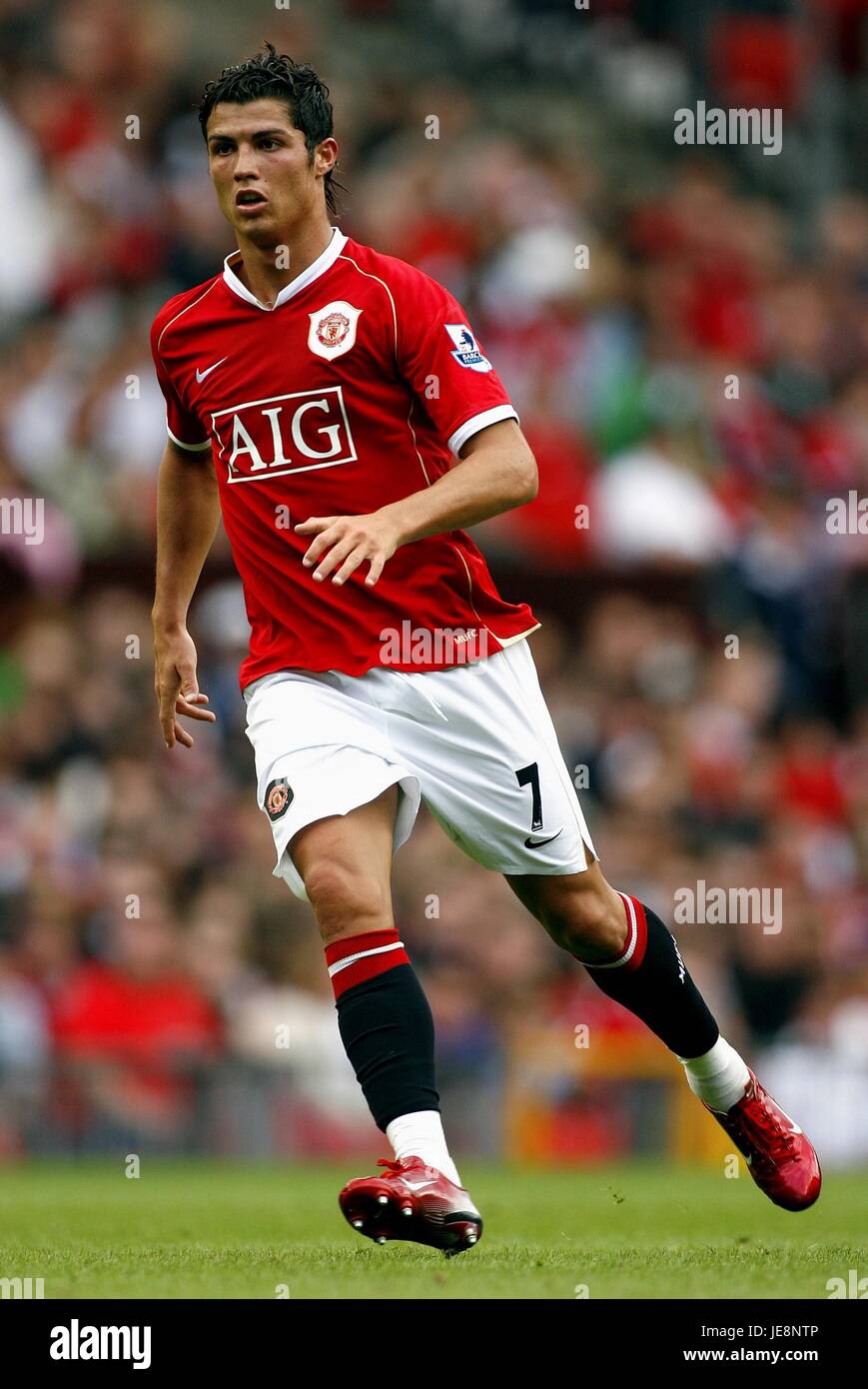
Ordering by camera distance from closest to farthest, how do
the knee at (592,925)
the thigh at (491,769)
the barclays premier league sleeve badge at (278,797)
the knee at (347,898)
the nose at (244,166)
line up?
the knee at (347,898), the barclays premier league sleeve badge at (278,797), the nose at (244,166), the thigh at (491,769), the knee at (592,925)

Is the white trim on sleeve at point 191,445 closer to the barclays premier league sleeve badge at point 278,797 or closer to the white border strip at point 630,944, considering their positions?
the barclays premier league sleeve badge at point 278,797

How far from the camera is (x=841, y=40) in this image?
17.9m

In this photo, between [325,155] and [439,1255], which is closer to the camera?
[439,1255]

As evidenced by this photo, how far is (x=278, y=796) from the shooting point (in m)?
5.69

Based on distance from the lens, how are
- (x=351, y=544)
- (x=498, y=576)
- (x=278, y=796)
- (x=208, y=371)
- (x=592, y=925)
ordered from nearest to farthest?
(x=351, y=544) → (x=278, y=796) → (x=208, y=371) → (x=592, y=925) → (x=498, y=576)

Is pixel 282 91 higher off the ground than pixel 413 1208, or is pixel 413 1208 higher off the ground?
pixel 282 91

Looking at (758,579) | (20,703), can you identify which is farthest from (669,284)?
(20,703)

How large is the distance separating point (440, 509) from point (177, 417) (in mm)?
1149

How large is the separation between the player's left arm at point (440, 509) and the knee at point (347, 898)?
2.36 feet

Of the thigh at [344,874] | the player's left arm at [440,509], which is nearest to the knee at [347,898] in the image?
the thigh at [344,874]

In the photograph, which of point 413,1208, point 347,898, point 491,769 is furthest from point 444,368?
point 413,1208

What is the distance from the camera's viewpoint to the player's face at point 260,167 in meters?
5.78

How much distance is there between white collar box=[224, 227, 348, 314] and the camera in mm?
5902

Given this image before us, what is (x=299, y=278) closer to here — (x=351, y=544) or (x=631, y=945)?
(x=351, y=544)
